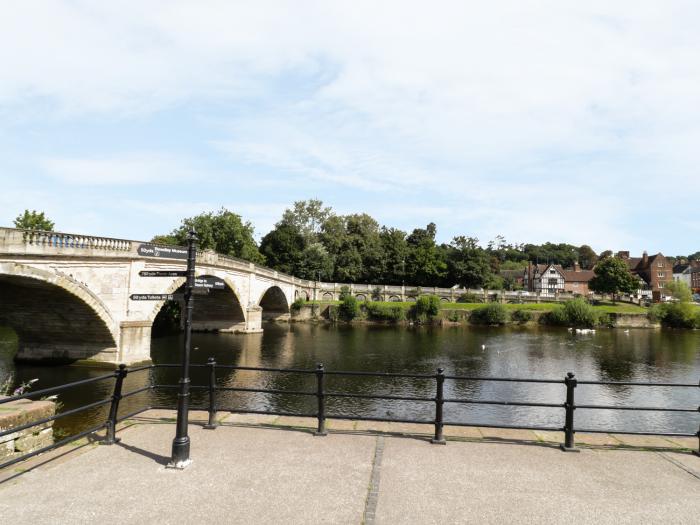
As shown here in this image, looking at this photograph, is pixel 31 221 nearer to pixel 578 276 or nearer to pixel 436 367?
pixel 436 367

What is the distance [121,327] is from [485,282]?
66.4 metres

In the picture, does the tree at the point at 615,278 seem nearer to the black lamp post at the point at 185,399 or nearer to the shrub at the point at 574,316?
the shrub at the point at 574,316

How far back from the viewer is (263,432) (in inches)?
285

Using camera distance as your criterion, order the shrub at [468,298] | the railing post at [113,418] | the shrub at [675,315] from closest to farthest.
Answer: the railing post at [113,418]
the shrub at [675,315]
the shrub at [468,298]

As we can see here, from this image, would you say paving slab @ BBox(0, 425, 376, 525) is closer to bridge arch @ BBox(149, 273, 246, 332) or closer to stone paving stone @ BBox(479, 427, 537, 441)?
stone paving stone @ BBox(479, 427, 537, 441)

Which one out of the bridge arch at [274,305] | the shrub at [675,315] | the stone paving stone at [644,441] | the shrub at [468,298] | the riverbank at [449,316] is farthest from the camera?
the shrub at [468,298]

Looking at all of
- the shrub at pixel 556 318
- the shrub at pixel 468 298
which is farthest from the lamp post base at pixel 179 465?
the shrub at pixel 468 298

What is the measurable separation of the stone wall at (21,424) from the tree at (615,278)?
273 ft

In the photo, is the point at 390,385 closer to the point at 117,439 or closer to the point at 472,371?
the point at 472,371

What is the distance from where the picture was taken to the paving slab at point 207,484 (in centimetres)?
461

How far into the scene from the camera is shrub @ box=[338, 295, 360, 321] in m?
56.0

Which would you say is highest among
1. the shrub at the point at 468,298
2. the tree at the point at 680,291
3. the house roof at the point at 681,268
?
the house roof at the point at 681,268

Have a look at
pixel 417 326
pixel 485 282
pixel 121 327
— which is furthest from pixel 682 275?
pixel 121 327

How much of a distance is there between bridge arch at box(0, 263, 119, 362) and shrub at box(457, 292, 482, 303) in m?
55.4
